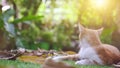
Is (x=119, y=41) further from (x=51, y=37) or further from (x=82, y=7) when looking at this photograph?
(x=51, y=37)

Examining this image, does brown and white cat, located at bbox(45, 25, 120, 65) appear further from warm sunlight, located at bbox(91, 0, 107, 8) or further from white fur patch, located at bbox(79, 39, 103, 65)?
warm sunlight, located at bbox(91, 0, 107, 8)

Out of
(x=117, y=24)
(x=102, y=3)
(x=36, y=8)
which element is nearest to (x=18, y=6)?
(x=36, y=8)

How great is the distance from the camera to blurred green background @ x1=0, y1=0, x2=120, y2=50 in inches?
116

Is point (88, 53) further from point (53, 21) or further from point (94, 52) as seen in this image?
point (53, 21)

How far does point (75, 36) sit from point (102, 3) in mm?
888

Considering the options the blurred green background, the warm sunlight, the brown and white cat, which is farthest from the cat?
the warm sunlight

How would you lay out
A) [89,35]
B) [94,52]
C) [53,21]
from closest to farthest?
[94,52] → [89,35] → [53,21]

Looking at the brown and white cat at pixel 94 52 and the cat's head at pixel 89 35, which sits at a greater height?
the cat's head at pixel 89 35

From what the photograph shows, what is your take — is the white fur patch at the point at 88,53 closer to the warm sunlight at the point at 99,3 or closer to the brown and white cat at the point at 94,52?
the brown and white cat at the point at 94,52

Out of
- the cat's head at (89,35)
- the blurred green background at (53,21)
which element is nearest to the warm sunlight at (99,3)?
the blurred green background at (53,21)

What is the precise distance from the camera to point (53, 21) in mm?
4031

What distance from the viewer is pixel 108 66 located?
5.90 ft

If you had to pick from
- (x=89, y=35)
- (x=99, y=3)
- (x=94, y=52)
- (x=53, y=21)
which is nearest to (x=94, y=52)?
(x=94, y=52)

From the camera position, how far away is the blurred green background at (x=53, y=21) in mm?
2943
